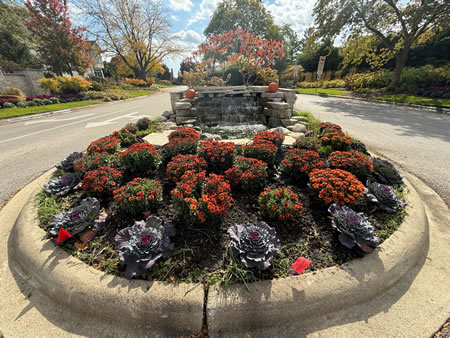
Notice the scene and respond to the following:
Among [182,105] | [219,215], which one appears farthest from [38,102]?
[219,215]

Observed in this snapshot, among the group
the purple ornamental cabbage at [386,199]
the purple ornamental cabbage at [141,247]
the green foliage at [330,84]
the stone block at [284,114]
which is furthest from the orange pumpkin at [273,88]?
the green foliage at [330,84]

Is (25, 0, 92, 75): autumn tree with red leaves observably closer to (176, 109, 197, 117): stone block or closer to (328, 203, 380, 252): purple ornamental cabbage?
(176, 109, 197, 117): stone block

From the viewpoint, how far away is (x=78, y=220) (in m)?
1.89

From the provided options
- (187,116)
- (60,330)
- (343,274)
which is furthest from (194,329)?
(187,116)

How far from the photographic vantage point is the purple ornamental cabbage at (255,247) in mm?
1512

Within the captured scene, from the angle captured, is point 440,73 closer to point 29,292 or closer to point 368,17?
point 368,17

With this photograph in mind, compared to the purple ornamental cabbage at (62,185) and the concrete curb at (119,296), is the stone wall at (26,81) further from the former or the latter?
the concrete curb at (119,296)

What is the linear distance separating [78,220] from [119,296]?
37.6 inches

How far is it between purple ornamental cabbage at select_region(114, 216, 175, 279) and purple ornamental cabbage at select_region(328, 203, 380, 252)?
162 centimetres

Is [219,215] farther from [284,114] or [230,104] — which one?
[230,104]

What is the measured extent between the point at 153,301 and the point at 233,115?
663 cm

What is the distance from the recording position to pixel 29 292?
1.59 metres

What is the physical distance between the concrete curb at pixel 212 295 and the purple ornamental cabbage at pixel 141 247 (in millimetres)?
113

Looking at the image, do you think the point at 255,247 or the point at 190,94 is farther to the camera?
the point at 190,94
